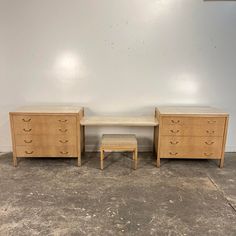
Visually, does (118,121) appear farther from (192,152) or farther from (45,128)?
(192,152)

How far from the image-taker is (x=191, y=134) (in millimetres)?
A: 3059

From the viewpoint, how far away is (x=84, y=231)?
6.26 ft

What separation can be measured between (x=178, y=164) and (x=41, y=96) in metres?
2.27

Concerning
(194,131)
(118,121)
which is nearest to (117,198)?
(118,121)

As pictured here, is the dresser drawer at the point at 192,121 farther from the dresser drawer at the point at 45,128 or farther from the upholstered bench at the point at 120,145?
the dresser drawer at the point at 45,128

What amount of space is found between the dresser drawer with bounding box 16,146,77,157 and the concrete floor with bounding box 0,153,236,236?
0.56 feet

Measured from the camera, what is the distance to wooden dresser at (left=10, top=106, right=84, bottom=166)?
3.00m

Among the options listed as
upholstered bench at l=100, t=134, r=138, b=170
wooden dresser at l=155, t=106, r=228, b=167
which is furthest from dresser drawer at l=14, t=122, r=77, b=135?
wooden dresser at l=155, t=106, r=228, b=167

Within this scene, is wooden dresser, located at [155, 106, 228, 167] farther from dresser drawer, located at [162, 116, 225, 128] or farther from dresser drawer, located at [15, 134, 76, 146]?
dresser drawer, located at [15, 134, 76, 146]

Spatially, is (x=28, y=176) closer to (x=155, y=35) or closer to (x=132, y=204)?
(x=132, y=204)

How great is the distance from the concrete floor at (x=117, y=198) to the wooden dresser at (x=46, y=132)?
21 centimetres

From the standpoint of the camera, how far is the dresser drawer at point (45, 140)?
3.07 meters

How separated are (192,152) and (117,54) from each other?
5.78 feet

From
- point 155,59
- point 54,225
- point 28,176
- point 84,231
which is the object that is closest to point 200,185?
point 84,231
